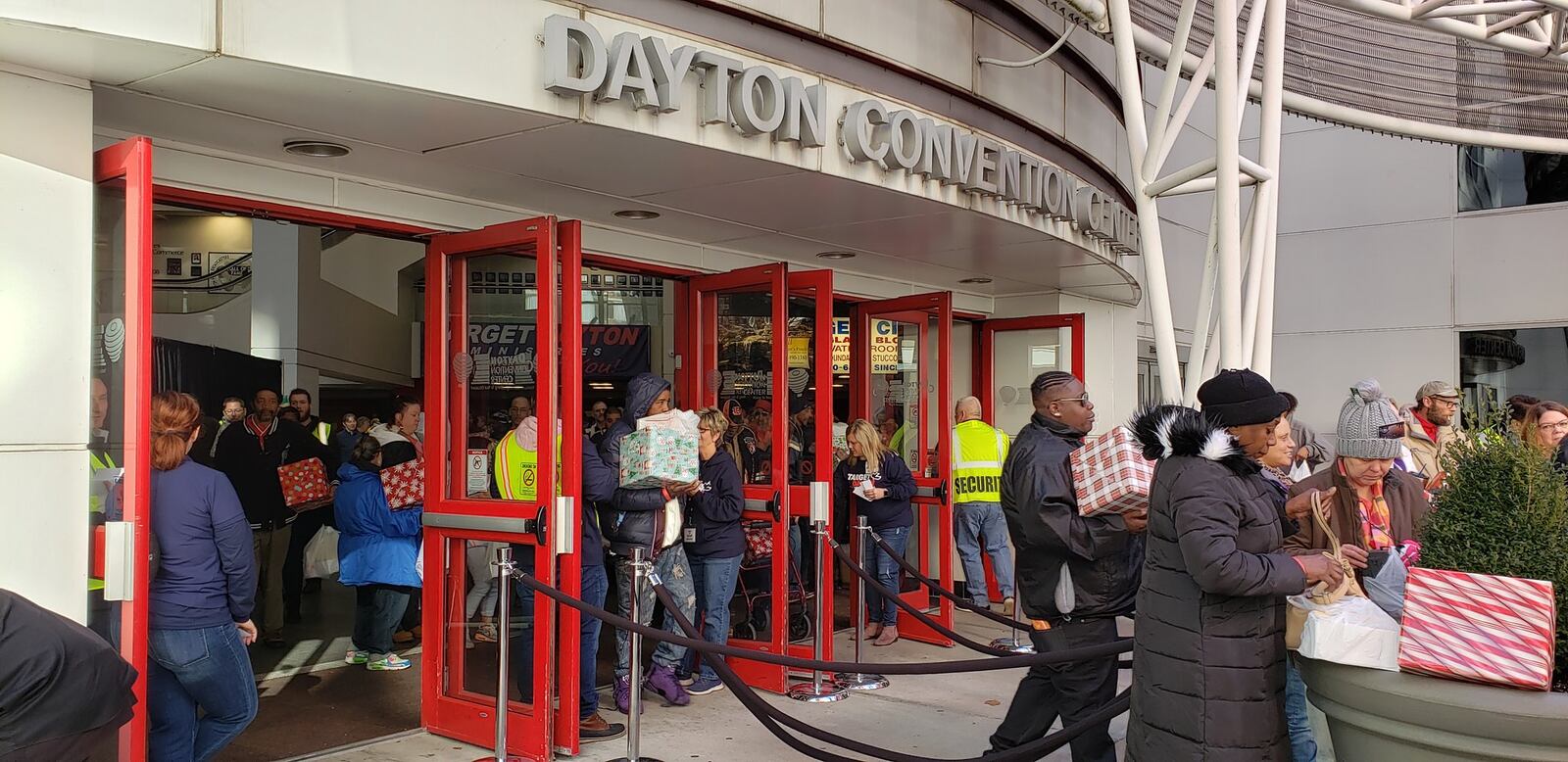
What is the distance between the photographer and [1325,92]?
9.80m

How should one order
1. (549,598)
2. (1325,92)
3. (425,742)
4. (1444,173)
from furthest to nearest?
(1444,173), (1325,92), (425,742), (549,598)

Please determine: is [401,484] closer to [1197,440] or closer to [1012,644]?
[1012,644]

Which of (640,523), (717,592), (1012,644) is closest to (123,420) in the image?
(640,523)

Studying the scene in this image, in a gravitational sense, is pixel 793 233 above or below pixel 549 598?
above

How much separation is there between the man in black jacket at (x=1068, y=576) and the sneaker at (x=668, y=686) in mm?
2292

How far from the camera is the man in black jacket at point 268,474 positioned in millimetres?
7680

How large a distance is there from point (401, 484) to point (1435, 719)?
218 inches

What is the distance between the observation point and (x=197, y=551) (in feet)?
13.3

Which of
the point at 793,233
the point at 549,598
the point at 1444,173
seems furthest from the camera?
the point at 1444,173

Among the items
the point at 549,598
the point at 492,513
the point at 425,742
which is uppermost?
the point at 492,513

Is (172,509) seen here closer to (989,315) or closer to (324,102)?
(324,102)

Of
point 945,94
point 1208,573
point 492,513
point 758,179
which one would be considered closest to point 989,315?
point 945,94

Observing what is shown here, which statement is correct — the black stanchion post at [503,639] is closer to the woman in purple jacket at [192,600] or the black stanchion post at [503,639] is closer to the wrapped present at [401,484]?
the woman in purple jacket at [192,600]

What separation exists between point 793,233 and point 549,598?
2796 mm
